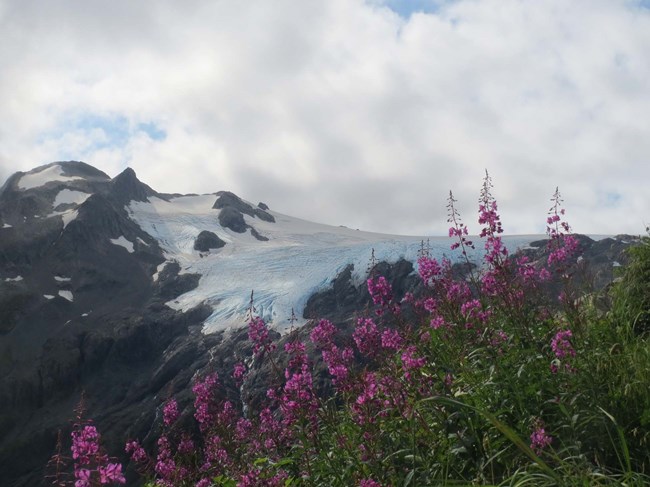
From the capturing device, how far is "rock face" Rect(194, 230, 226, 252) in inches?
3073

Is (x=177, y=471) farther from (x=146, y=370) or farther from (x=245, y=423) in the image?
(x=146, y=370)

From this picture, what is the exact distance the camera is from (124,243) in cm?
7962

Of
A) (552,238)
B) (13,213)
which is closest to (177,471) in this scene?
(552,238)

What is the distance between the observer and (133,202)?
92.8 metres

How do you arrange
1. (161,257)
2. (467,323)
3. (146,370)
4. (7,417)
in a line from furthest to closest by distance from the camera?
(161,257)
(146,370)
(7,417)
(467,323)

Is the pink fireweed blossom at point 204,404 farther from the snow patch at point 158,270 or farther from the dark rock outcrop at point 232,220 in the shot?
the dark rock outcrop at point 232,220

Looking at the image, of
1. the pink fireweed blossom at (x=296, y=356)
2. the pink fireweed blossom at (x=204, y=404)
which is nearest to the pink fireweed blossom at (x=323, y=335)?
the pink fireweed blossom at (x=296, y=356)

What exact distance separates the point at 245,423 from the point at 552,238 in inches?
132

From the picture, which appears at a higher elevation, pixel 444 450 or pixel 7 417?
pixel 444 450

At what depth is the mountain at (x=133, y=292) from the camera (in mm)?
54219

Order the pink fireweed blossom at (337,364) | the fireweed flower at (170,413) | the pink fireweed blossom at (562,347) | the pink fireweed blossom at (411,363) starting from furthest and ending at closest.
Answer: the fireweed flower at (170,413) → the pink fireweed blossom at (337,364) → the pink fireweed blossom at (411,363) → the pink fireweed blossom at (562,347)

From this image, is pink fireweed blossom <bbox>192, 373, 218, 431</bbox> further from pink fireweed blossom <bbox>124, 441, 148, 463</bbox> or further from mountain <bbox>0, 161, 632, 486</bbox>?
mountain <bbox>0, 161, 632, 486</bbox>

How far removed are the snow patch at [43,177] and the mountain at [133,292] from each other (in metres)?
0.39

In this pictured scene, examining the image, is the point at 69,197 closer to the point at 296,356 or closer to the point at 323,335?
the point at 323,335
